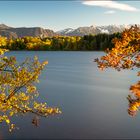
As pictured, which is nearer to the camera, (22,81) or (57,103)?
(22,81)

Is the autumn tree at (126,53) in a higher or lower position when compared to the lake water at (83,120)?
higher

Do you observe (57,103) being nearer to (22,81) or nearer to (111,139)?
(111,139)

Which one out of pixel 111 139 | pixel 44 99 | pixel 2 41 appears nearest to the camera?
pixel 2 41

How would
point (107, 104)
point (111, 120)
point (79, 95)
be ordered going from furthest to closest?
1. point (79, 95)
2. point (107, 104)
3. point (111, 120)

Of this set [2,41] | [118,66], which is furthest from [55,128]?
[118,66]

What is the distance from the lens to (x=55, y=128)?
1468 inches

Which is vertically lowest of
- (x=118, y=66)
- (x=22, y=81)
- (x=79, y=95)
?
(x=79, y=95)

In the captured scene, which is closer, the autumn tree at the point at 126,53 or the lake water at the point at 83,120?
the autumn tree at the point at 126,53

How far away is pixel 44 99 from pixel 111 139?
22.7 m

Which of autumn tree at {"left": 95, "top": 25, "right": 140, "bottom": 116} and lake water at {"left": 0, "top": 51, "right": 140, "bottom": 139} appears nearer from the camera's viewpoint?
autumn tree at {"left": 95, "top": 25, "right": 140, "bottom": 116}

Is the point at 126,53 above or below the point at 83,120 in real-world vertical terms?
above

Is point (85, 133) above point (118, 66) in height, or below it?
below

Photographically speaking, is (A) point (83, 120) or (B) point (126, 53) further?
(A) point (83, 120)

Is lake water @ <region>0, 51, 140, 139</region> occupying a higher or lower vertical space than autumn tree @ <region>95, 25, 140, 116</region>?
lower
